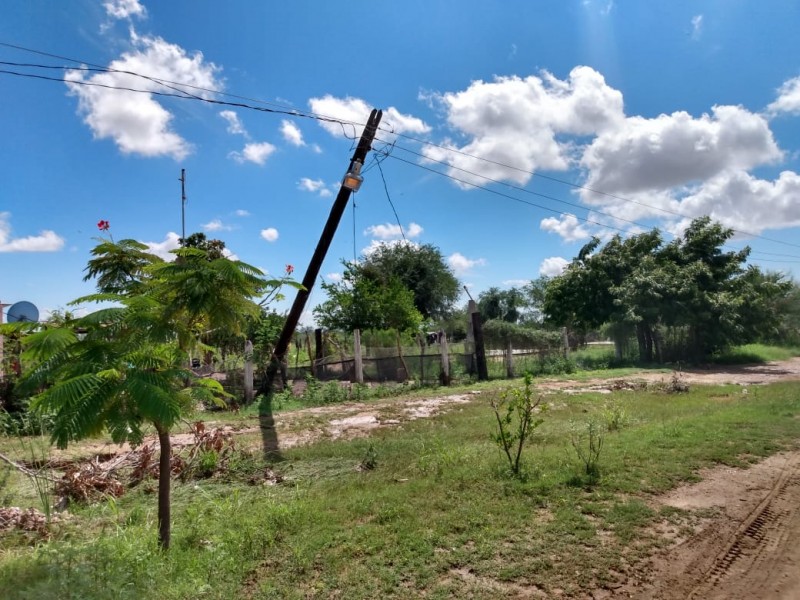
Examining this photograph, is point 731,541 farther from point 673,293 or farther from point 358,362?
point 673,293

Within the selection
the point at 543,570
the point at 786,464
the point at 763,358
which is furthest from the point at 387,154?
the point at 763,358

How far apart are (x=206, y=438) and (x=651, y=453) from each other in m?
5.81

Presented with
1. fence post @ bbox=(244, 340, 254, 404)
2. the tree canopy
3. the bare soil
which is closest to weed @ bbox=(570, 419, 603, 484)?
the bare soil

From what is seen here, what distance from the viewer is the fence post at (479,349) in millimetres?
16938

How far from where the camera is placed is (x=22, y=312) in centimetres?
1024

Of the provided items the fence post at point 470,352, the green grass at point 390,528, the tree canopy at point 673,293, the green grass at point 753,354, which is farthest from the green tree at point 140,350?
the green grass at point 753,354

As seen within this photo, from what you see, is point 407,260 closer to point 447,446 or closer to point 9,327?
point 447,446

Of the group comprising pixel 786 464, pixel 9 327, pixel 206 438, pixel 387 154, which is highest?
pixel 387 154

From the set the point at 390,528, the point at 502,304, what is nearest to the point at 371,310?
the point at 390,528

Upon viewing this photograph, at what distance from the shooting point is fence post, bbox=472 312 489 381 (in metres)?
16.9

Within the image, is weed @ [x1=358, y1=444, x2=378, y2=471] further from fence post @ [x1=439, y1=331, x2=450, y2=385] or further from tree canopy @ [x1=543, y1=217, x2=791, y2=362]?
tree canopy @ [x1=543, y1=217, x2=791, y2=362]

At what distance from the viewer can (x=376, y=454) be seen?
6812mm

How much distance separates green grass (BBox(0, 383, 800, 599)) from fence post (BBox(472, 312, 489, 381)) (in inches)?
383

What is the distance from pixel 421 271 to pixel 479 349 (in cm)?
1820
